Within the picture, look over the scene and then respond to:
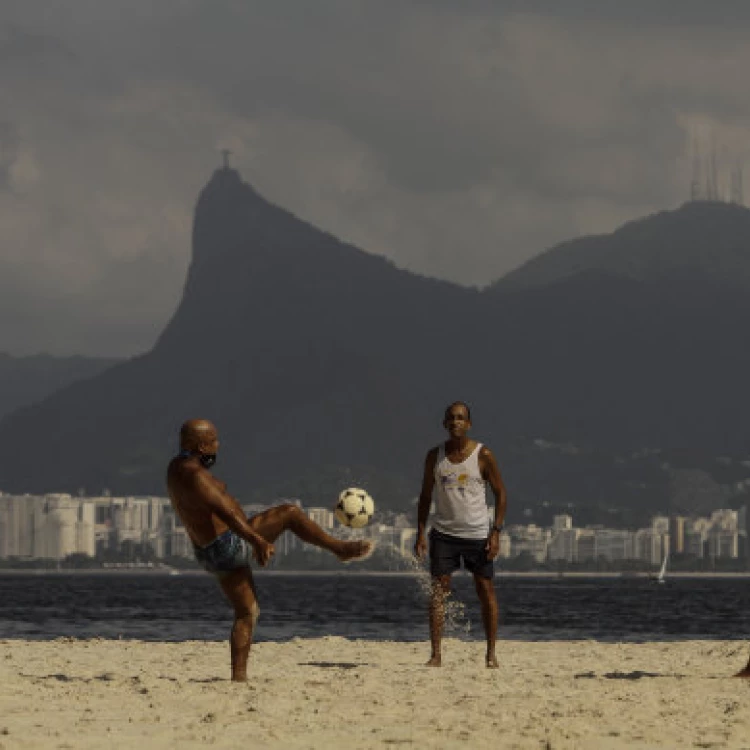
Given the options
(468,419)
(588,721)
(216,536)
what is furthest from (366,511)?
(588,721)

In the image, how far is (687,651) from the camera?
22281 millimetres

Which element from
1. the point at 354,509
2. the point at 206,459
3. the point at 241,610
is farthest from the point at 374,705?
the point at 354,509

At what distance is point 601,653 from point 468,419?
638cm

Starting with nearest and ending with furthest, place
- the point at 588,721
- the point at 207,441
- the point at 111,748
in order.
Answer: the point at 111,748 < the point at 588,721 < the point at 207,441

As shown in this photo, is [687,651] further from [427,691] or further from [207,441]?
[207,441]

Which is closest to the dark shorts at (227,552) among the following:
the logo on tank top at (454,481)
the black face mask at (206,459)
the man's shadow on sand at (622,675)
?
the black face mask at (206,459)

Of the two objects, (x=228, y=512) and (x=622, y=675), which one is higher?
(x=228, y=512)

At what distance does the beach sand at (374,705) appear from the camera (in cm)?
1123

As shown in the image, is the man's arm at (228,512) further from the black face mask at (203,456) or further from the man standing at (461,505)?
the man standing at (461,505)

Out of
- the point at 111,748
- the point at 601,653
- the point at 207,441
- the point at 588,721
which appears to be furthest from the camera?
the point at 601,653

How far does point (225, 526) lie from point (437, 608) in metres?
3.81

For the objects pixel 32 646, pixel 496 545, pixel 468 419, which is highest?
pixel 468 419

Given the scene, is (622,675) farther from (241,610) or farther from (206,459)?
(206,459)

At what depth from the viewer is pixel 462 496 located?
16062 mm
